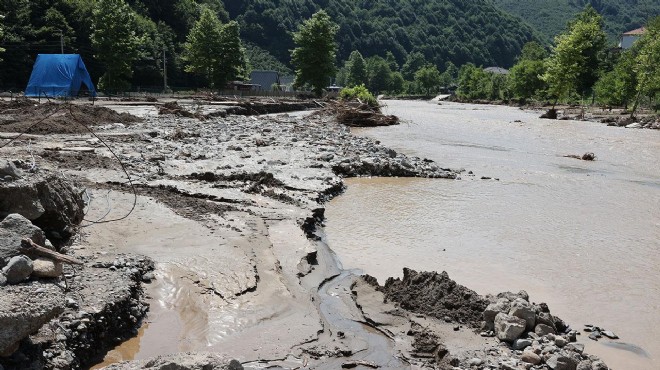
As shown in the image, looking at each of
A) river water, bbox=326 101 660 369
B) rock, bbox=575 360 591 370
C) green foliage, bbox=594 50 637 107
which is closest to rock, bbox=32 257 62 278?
river water, bbox=326 101 660 369

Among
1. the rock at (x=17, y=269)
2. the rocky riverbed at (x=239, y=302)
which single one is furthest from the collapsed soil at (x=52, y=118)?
the rock at (x=17, y=269)

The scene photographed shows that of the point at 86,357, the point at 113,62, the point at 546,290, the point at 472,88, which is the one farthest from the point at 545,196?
the point at 472,88

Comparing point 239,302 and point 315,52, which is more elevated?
Answer: point 315,52

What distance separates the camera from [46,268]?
4.95 m

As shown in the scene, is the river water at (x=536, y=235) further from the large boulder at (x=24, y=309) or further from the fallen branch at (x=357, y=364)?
the large boulder at (x=24, y=309)

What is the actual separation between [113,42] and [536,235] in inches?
1926

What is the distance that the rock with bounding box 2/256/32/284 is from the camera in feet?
15.0

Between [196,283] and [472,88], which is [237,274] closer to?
[196,283]

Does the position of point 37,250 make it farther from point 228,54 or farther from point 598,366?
point 228,54

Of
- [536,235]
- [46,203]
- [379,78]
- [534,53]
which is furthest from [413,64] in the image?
[46,203]

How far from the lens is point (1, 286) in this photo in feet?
14.5

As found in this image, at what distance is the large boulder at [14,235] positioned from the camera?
15.9 ft

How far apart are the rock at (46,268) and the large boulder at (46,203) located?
118 centimetres

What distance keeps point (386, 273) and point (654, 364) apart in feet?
11.4
